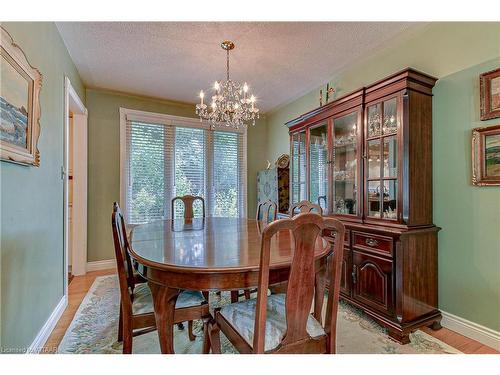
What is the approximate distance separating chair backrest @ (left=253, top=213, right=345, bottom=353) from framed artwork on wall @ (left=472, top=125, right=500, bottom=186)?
147cm

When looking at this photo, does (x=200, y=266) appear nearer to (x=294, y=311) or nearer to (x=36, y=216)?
(x=294, y=311)

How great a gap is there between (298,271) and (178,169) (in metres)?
3.30

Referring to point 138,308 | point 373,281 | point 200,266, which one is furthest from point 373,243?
point 138,308

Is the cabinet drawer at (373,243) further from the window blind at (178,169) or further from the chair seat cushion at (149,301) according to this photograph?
the window blind at (178,169)

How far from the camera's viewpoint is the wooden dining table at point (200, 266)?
3.62 ft

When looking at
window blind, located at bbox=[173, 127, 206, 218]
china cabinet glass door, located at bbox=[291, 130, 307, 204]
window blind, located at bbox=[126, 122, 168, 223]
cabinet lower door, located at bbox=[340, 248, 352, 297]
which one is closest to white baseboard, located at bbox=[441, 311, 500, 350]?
cabinet lower door, located at bbox=[340, 248, 352, 297]

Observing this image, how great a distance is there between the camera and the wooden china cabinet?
6.10 ft

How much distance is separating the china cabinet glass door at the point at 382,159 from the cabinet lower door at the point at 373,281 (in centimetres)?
37

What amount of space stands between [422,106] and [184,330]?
262 cm

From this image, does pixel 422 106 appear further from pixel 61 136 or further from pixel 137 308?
pixel 61 136

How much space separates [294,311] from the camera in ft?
3.40

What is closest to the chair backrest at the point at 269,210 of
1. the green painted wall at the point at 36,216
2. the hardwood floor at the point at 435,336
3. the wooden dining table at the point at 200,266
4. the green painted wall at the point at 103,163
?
the wooden dining table at the point at 200,266

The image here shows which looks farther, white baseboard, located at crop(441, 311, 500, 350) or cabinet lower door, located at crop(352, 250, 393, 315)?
cabinet lower door, located at crop(352, 250, 393, 315)

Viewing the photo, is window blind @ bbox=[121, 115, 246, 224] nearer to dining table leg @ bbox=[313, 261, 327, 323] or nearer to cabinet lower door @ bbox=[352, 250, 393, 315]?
cabinet lower door @ bbox=[352, 250, 393, 315]
